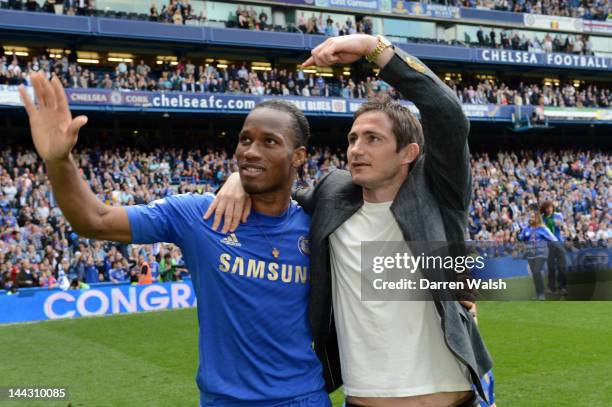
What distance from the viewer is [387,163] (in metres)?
3.01

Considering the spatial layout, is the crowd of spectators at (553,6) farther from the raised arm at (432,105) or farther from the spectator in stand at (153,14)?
the raised arm at (432,105)

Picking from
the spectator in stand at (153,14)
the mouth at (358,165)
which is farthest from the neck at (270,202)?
the spectator in stand at (153,14)

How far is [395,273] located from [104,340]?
9.77m

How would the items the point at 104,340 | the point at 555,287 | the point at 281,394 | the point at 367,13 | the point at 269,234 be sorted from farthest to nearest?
the point at 367,13 < the point at 555,287 < the point at 104,340 < the point at 269,234 < the point at 281,394

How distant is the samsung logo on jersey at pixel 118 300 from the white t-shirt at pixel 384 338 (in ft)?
44.9

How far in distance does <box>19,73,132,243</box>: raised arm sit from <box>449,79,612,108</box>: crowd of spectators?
35348 millimetres

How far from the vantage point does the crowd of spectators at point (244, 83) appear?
27.2 m

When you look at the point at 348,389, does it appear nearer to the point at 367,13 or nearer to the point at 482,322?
the point at 482,322

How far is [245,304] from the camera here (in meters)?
2.90

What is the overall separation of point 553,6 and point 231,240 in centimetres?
4671

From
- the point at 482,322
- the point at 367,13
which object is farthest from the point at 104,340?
the point at 367,13

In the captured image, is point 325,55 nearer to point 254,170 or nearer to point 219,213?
point 254,170

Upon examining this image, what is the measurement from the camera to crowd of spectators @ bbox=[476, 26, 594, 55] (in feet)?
134

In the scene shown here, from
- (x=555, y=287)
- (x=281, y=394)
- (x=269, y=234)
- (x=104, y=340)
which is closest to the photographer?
(x=281, y=394)
